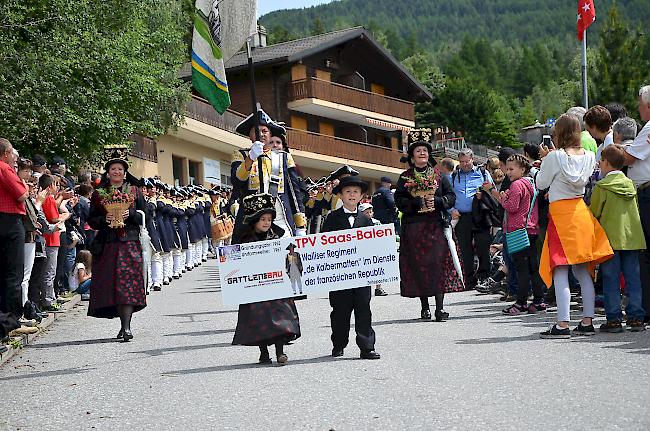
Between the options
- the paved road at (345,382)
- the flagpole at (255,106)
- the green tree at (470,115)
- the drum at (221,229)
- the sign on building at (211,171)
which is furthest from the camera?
the green tree at (470,115)

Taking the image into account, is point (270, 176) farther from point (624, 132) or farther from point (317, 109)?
point (317, 109)

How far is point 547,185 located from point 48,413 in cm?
508

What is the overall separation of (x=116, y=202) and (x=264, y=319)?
3.18 meters

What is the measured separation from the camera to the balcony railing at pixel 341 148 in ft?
181

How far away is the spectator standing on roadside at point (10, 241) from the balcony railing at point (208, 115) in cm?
3310

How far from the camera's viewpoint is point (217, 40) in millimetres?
11773

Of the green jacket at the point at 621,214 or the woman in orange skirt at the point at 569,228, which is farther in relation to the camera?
the green jacket at the point at 621,214

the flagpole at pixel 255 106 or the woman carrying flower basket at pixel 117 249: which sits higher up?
the flagpole at pixel 255 106

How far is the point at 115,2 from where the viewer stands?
28.3 meters

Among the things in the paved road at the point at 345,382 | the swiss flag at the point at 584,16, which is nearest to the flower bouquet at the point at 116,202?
the paved road at the point at 345,382

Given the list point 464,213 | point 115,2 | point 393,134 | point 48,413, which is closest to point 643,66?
point 393,134

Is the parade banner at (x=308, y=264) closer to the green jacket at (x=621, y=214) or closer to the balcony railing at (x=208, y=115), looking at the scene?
the green jacket at (x=621, y=214)

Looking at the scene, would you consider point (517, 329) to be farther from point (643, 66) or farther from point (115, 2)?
point (643, 66)

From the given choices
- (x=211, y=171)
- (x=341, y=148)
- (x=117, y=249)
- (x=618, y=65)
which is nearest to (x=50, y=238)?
Answer: (x=117, y=249)
